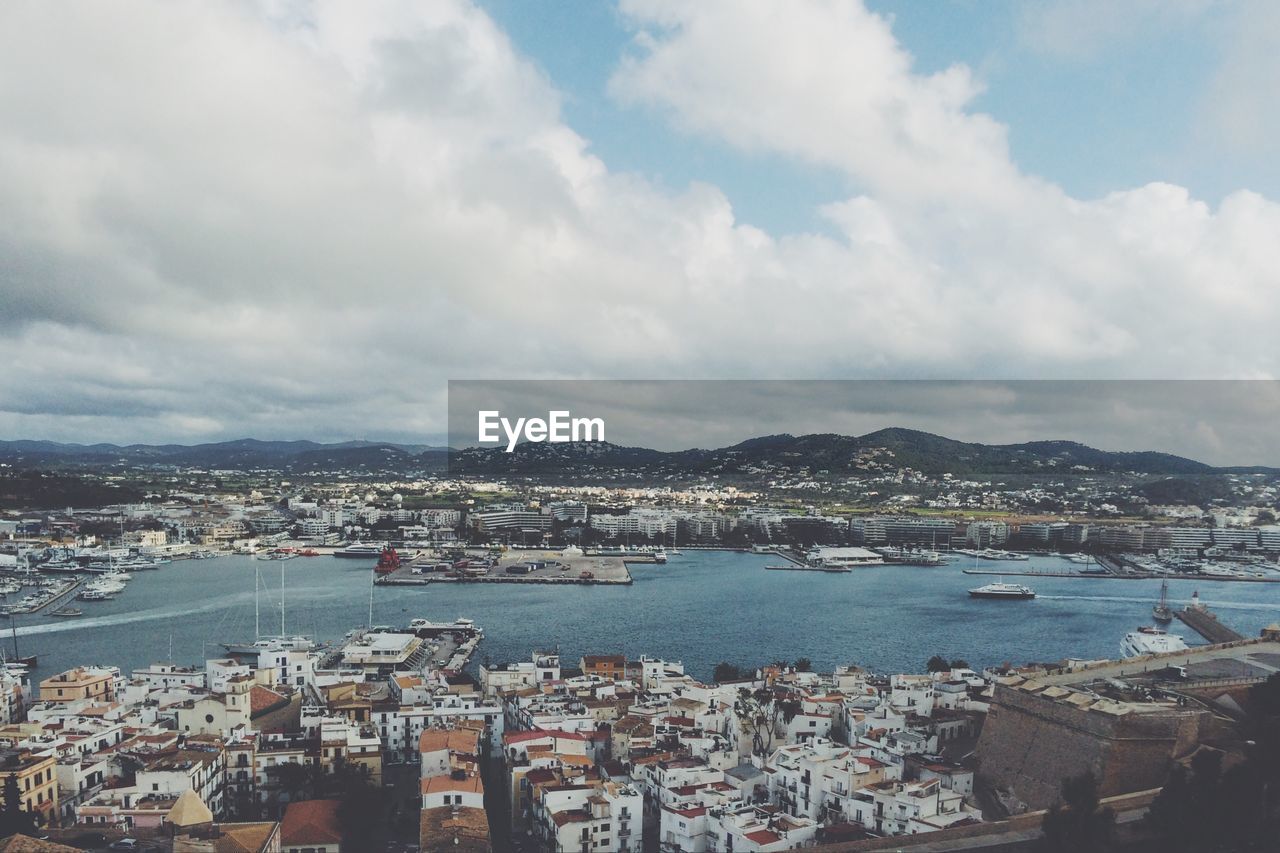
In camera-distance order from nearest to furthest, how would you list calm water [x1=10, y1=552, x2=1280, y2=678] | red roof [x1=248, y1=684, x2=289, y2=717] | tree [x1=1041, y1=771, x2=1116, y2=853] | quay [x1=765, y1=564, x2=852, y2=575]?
1. tree [x1=1041, y1=771, x2=1116, y2=853]
2. red roof [x1=248, y1=684, x2=289, y2=717]
3. calm water [x1=10, y1=552, x2=1280, y2=678]
4. quay [x1=765, y1=564, x2=852, y2=575]

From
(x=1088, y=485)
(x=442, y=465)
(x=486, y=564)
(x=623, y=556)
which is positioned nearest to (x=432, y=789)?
(x=486, y=564)

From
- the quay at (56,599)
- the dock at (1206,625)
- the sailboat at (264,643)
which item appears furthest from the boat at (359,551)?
the dock at (1206,625)

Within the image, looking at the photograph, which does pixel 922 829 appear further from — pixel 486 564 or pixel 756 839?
pixel 486 564

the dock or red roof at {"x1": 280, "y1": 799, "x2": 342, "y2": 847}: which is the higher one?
red roof at {"x1": 280, "y1": 799, "x2": 342, "y2": 847}

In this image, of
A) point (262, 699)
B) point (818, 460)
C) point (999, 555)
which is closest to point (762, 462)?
point (818, 460)

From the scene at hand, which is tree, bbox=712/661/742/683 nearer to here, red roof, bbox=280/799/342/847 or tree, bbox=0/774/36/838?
red roof, bbox=280/799/342/847

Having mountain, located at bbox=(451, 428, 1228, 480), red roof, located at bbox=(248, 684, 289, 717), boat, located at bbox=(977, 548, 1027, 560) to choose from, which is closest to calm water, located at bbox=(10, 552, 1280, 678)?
red roof, located at bbox=(248, 684, 289, 717)

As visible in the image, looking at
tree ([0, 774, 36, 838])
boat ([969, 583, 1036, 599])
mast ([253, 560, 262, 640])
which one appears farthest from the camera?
boat ([969, 583, 1036, 599])

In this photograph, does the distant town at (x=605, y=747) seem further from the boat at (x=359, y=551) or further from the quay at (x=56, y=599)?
the boat at (x=359, y=551)
